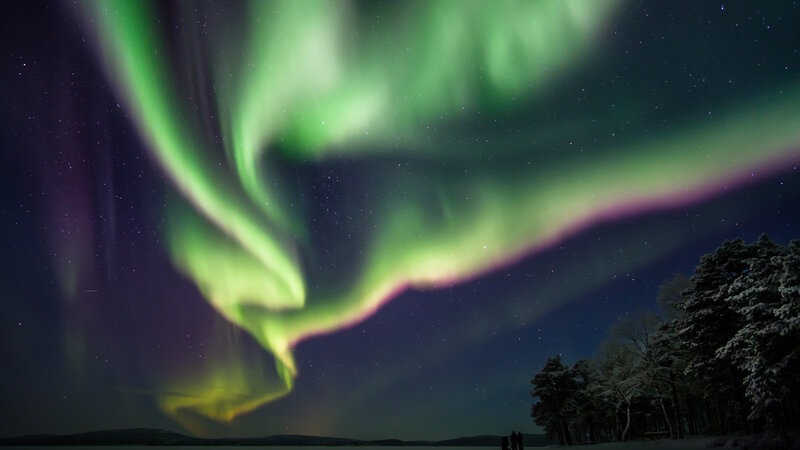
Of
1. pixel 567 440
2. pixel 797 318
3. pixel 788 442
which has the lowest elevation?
pixel 567 440

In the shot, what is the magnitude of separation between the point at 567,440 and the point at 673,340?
806 inches

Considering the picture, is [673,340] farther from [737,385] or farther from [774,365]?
[774,365]

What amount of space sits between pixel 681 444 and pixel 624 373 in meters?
11.2

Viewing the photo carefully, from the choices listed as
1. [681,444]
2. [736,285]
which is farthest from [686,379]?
[736,285]

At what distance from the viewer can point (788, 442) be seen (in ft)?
66.7

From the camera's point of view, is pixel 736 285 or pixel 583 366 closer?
pixel 736 285

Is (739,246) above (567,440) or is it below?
above

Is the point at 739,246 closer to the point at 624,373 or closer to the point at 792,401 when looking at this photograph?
the point at 792,401

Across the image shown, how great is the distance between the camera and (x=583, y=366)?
167 feet

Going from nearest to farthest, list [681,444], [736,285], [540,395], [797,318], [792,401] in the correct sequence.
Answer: [797,318]
[736,285]
[792,401]
[681,444]
[540,395]

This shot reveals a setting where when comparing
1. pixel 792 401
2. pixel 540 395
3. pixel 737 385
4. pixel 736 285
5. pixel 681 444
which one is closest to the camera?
pixel 736 285

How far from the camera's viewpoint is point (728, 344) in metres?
21.0

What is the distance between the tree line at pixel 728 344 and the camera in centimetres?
1944

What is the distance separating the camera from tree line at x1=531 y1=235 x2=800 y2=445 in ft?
63.8
